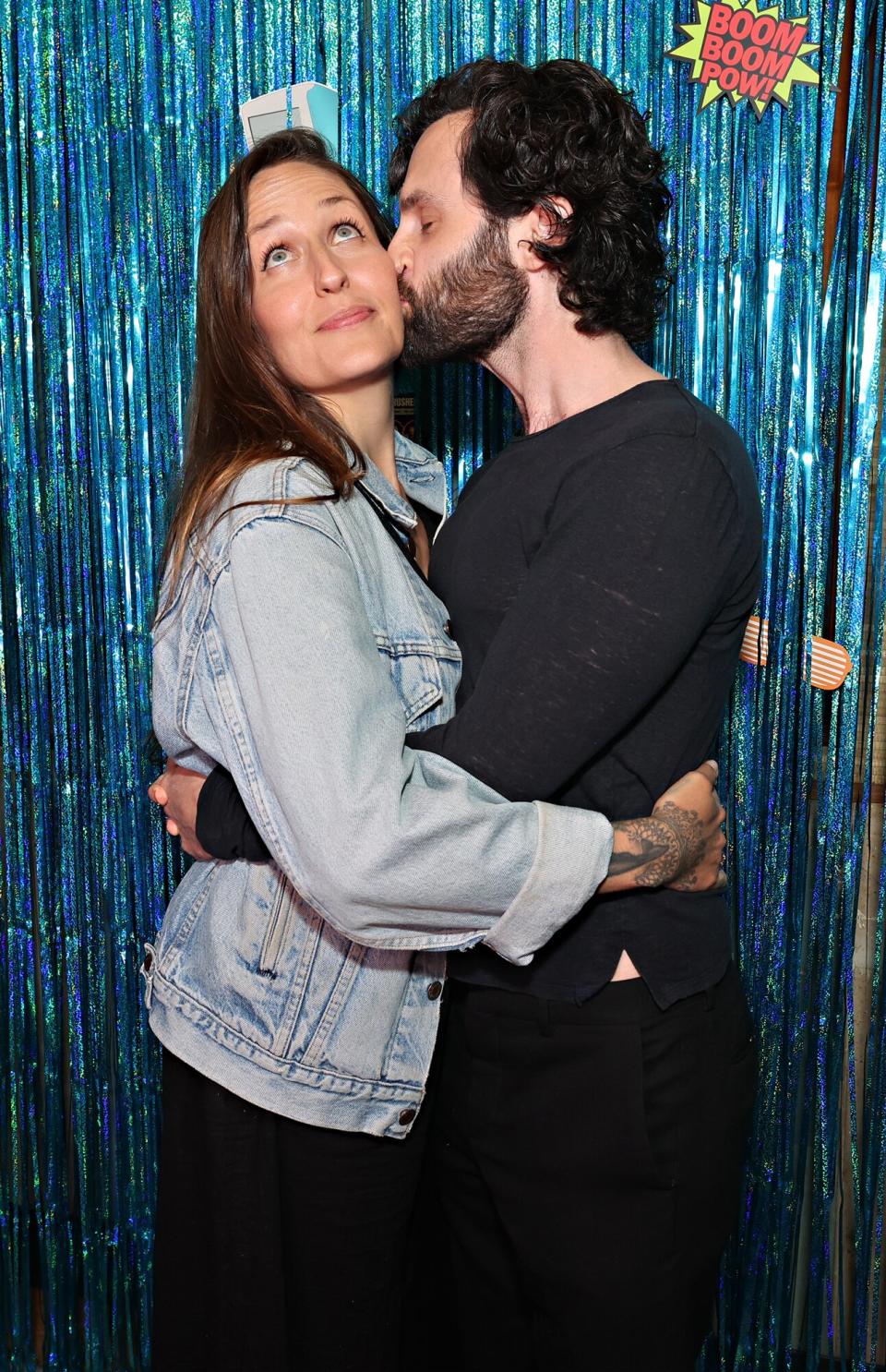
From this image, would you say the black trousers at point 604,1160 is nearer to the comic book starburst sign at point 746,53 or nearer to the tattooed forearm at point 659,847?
the tattooed forearm at point 659,847

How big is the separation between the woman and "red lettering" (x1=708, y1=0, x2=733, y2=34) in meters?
0.61

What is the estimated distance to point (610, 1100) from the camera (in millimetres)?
1132

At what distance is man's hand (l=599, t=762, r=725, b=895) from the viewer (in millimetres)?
1077

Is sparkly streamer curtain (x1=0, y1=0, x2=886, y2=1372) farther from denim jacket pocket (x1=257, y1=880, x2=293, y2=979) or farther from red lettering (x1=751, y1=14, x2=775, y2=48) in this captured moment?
denim jacket pocket (x1=257, y1=880, x2=293, y2=979)

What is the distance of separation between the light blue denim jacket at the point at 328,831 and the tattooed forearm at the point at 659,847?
6cm

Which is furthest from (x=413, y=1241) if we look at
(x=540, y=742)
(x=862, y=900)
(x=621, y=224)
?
(x=621, y=224)

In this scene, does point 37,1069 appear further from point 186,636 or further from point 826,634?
point 826,634

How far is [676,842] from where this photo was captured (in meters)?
1.11

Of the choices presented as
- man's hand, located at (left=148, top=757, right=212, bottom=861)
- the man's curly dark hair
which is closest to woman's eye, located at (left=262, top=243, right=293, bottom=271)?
the man's curly dark hair

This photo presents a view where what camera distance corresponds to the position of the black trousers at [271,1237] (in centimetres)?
113

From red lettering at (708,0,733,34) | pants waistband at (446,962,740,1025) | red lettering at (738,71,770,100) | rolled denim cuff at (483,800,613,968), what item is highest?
red lettering at (708,0,733,34)

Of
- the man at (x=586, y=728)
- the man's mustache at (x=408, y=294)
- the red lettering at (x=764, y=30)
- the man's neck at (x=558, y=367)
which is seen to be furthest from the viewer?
the red lettering at (x=764, y=30)

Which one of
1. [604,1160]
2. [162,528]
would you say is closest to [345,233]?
[162,528]

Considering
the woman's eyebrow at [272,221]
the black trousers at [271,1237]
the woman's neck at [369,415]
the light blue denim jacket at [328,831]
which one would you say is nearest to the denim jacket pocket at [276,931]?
the light blue denim jacket at [328,831]
